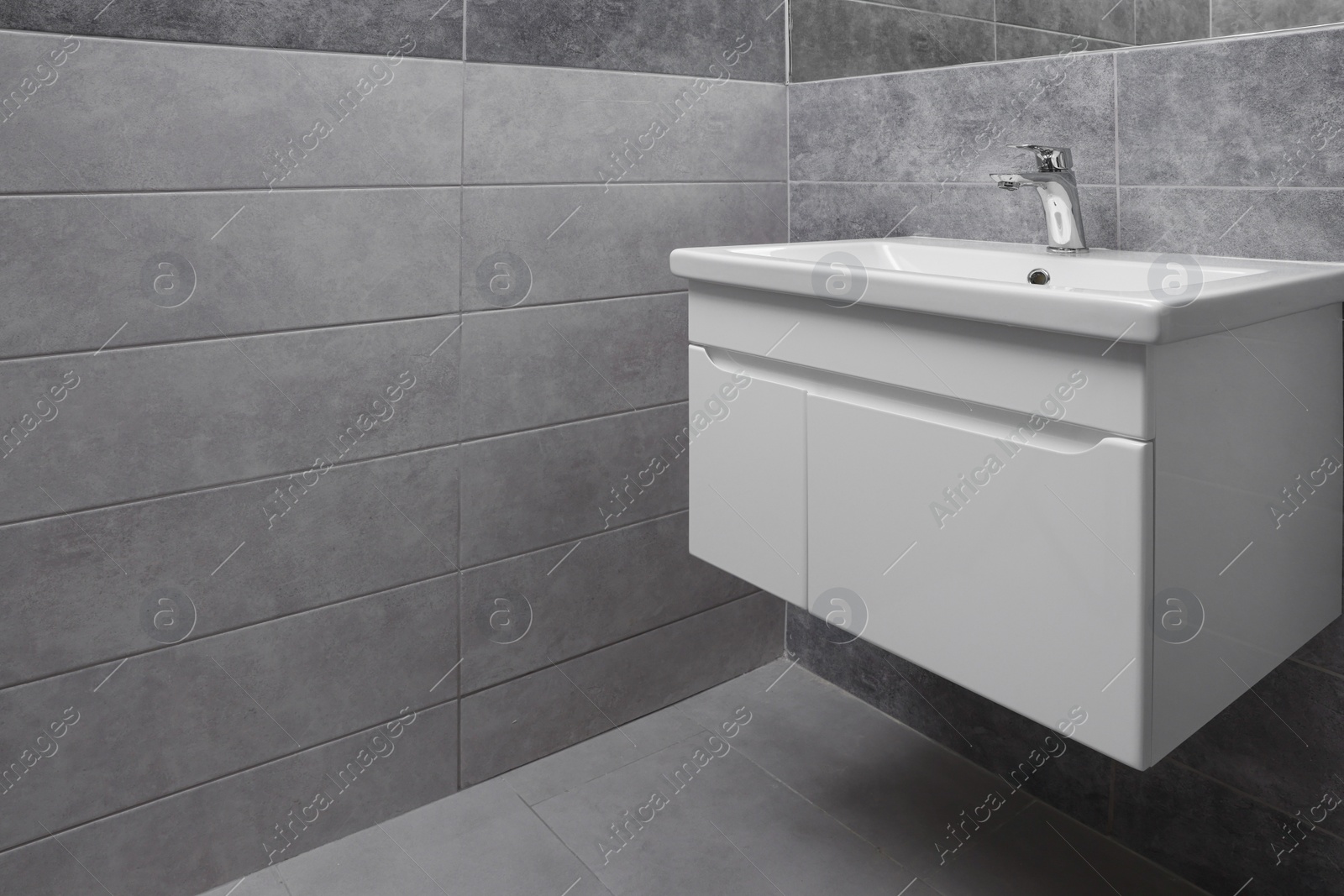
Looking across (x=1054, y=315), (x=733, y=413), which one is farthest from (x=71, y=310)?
(x=1054, y=315)

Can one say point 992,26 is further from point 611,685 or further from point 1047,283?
point 611,685

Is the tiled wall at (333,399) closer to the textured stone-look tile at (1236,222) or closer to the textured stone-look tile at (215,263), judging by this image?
the textured stone-look tile at (215,263)

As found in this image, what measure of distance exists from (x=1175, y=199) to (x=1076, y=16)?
347 mm

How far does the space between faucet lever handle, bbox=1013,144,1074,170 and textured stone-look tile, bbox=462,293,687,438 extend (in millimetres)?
766

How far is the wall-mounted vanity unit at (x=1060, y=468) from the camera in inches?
39.8

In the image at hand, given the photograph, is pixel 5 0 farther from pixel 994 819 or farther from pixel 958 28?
pixel 994 819

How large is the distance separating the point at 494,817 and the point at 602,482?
0.64 metres

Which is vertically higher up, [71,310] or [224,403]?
[71,310]

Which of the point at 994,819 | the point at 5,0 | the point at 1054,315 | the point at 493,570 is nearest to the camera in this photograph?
the point at 1054,315

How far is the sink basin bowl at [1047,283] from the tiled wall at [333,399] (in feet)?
1.38

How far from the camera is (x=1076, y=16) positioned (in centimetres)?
154

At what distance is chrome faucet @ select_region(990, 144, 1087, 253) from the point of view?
1449 millimetres

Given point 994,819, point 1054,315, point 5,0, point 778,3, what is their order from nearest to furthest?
point 1054,315
point 5,0
point 994,819
point 778,3

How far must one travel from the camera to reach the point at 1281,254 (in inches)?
51.9
